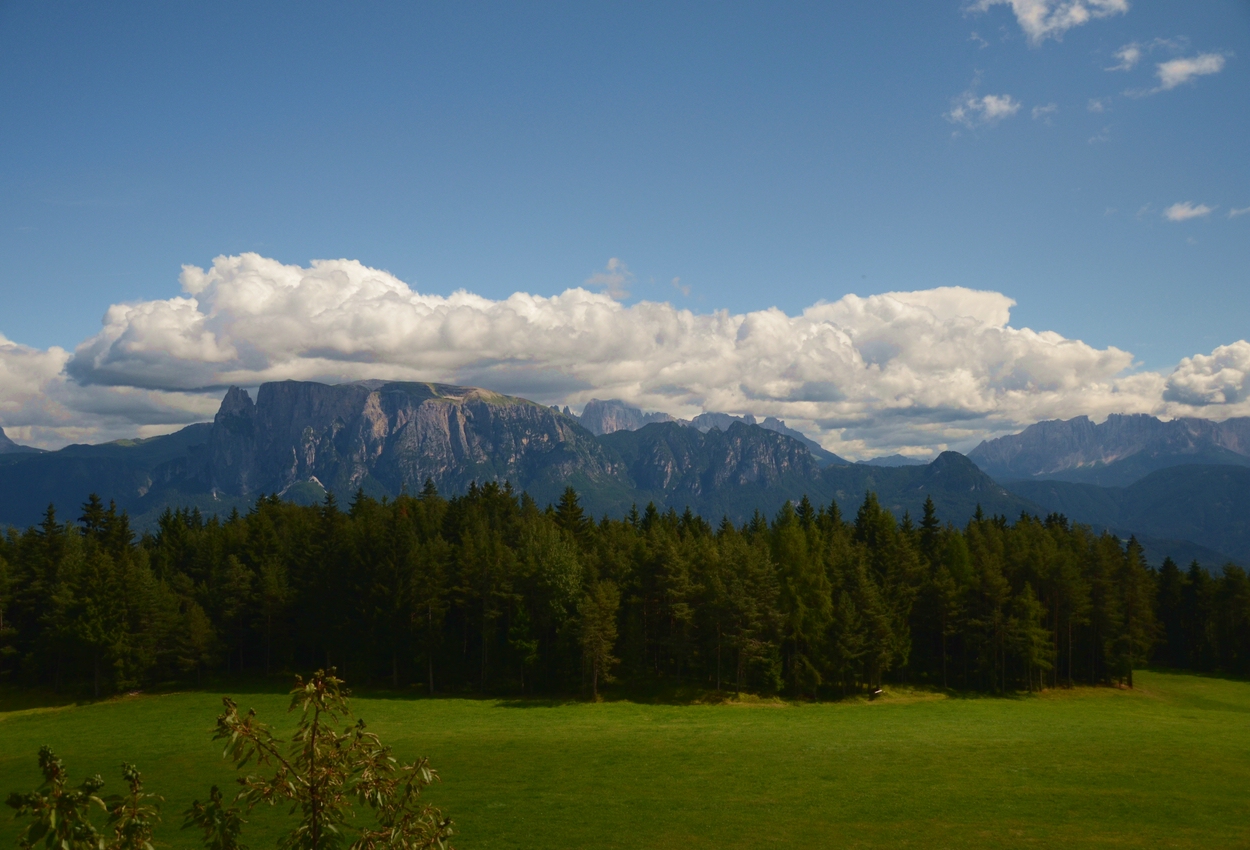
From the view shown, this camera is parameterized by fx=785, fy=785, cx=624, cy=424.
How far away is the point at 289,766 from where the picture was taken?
383 inches

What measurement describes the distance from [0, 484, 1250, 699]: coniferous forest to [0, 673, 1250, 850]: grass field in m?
5.85

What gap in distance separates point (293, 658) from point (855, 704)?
211 ft

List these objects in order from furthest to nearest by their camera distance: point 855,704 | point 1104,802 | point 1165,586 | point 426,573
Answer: point 1165,586, point 426,573, point 855,704, point 1104,802

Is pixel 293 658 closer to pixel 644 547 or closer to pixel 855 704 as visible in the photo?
pixel 644 547

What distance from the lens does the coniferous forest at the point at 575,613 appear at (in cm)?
8188

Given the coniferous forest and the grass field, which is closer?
the grass field

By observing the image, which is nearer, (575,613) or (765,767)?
(765,767)

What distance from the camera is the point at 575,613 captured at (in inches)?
3236

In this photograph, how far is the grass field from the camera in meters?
37.7

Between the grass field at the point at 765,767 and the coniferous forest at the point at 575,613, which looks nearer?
the grass field at the point at 765,767

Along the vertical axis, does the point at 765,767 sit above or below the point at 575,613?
below

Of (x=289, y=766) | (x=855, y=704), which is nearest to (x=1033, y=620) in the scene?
(x=855, y=704)

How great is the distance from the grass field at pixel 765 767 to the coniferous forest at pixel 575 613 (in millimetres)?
5852

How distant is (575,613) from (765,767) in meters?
34.7
